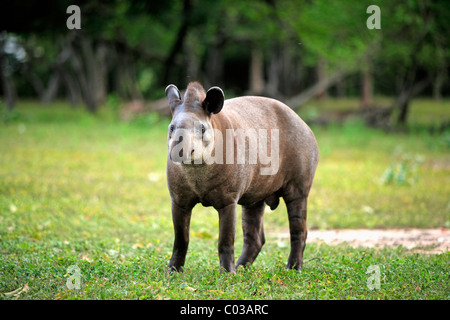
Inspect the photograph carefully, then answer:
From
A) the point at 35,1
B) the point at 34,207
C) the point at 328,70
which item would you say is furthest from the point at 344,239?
the point at 328,70

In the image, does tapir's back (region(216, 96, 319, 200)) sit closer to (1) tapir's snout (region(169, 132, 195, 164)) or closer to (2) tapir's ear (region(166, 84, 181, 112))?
(2) tapir's ear (region(166, 84, 181, 112))

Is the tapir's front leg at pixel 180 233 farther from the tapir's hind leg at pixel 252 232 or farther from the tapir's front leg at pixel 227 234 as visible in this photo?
the tapir's hind leg at pixel 252 232

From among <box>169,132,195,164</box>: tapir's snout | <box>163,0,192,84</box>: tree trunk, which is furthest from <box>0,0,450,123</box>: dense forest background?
<box>169,132,195,164</box>: tapir's snout

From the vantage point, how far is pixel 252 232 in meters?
6.32

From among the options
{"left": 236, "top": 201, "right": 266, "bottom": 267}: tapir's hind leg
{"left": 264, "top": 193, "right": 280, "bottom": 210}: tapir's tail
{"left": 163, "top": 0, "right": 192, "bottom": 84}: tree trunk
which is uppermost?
{"left": 163, "top": 0, "right": 192, "bottom": 84}: tree trunk

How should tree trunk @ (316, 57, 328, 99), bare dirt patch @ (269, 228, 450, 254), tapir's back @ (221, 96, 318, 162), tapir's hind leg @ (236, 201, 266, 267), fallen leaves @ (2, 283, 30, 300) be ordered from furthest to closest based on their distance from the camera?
tree trunk @ (316, 57, 328, 99) < bare dirt patch @ (269, 228, 450, 254) < tapir's hind leg @ (236, 201, 266, 267) < tapir's back @ (221, 96, 318, 162) < fallen leaves @ (2, 283, 30, 300)

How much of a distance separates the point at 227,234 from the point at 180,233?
0.48 m

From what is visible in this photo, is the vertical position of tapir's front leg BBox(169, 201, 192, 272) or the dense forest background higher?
the dense forest background

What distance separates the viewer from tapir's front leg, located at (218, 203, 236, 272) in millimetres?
5414

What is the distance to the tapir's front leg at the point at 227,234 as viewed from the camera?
5.41 meters

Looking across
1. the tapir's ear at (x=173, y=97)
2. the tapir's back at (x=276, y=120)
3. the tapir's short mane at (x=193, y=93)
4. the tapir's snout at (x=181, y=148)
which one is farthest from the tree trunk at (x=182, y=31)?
the tapir's snout at (x=181, y=148)

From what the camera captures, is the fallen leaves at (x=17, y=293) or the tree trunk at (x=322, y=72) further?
the tree trunk at (x=322, y=72)

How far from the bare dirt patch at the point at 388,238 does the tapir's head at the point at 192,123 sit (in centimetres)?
368

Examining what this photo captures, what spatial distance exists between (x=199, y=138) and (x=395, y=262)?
9.13 feet
